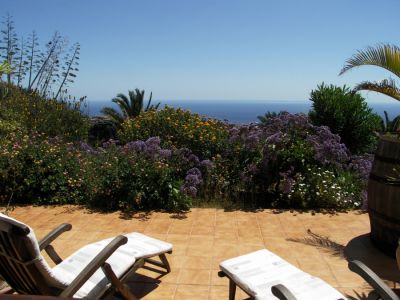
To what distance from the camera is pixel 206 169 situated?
671cm

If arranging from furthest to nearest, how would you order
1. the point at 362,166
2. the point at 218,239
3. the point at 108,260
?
the point at 362,166 < the point at 218,239 < the point at 108,260

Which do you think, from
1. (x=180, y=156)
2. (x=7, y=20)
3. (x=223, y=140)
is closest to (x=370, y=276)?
(x=180, y=156)

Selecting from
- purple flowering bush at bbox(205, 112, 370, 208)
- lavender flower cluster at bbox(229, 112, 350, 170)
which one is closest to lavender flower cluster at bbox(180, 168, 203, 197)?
Result: purple flowering bush at bbox(205, 112, 370, 208)

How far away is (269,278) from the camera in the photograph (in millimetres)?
2824

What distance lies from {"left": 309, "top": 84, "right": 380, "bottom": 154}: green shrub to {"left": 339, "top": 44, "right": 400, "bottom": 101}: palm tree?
4280mm

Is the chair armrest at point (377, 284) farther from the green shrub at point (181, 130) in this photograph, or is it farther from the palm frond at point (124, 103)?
the palm frond at point (124, 103)

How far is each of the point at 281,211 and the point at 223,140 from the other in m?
1.84

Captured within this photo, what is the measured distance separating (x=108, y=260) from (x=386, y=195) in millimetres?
2806

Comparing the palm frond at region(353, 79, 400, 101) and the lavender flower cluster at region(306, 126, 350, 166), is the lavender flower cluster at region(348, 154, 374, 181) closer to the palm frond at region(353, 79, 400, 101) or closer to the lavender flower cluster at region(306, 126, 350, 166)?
the lavender flower cluster at region(306, 126, 350, 166)

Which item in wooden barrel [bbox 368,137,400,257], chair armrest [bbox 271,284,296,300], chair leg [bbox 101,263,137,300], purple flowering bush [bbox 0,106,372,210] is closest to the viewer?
chair armrest [bbox 271,284,296,300]

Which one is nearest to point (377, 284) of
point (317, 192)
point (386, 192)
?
point (386, 192)

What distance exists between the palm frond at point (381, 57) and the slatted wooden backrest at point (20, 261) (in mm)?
4322

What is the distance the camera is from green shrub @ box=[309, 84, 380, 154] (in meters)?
9.30

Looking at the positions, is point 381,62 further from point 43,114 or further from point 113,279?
point 43,114
